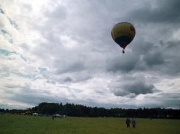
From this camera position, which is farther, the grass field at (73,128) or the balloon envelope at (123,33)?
the balloon envelope at (123,33)

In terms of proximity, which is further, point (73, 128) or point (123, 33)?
point (123, 33)

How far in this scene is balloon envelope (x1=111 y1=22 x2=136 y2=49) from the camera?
3406cm

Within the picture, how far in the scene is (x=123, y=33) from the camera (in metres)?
34.1

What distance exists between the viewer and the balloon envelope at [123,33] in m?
Answer: 34.1

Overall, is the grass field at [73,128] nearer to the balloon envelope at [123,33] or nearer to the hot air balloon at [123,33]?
the hot air balloon at [123,33]

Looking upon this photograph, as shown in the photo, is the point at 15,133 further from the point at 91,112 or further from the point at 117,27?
the point at 91,112

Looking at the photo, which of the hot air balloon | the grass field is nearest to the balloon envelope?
the hot air balloon

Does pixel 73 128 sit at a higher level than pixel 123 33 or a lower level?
lower

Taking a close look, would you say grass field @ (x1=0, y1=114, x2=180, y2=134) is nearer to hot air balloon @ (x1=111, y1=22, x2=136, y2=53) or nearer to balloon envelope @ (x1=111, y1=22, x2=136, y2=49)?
hot air balloon @ (x1=111, y1=22, x2=136, y2=53)

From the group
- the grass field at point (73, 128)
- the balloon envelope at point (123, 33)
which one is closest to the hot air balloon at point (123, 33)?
the balloon envelope at point (123, 33)

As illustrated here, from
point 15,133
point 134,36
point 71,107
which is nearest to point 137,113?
point 71,107

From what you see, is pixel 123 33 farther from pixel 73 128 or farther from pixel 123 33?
pixel 73 128

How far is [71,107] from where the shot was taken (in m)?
198

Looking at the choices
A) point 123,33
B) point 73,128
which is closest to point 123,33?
point 123,33
